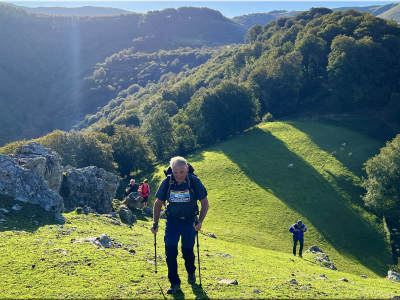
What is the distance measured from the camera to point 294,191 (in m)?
51.1

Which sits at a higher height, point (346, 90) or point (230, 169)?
point (346, 90)

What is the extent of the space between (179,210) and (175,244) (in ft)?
3.90

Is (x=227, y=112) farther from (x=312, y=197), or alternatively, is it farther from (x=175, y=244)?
(x=175, y=244)

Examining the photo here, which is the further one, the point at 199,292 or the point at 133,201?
the point at 133,201

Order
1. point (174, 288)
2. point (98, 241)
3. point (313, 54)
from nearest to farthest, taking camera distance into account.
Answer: point (174, 288) < point (98, 241) < point (313, 54)

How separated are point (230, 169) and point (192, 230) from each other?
5147 cm

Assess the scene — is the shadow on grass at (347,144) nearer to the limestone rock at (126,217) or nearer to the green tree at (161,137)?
the green tree at (161,137)

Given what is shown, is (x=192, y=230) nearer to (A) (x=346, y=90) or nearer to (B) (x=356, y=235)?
(B) (x=356, y=235)

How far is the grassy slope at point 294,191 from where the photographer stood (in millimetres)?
37381

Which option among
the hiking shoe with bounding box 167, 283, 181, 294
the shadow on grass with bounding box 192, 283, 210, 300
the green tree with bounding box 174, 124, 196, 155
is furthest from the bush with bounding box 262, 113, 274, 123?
the hiking shoe with bounding box 167, 283, 181, 294

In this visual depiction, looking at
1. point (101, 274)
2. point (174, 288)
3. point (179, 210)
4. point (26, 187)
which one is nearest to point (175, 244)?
→ point (179, 210)

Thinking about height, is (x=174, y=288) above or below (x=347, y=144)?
above

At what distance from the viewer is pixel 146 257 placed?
14484 mm

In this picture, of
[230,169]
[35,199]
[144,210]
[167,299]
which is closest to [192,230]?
[167,299]
